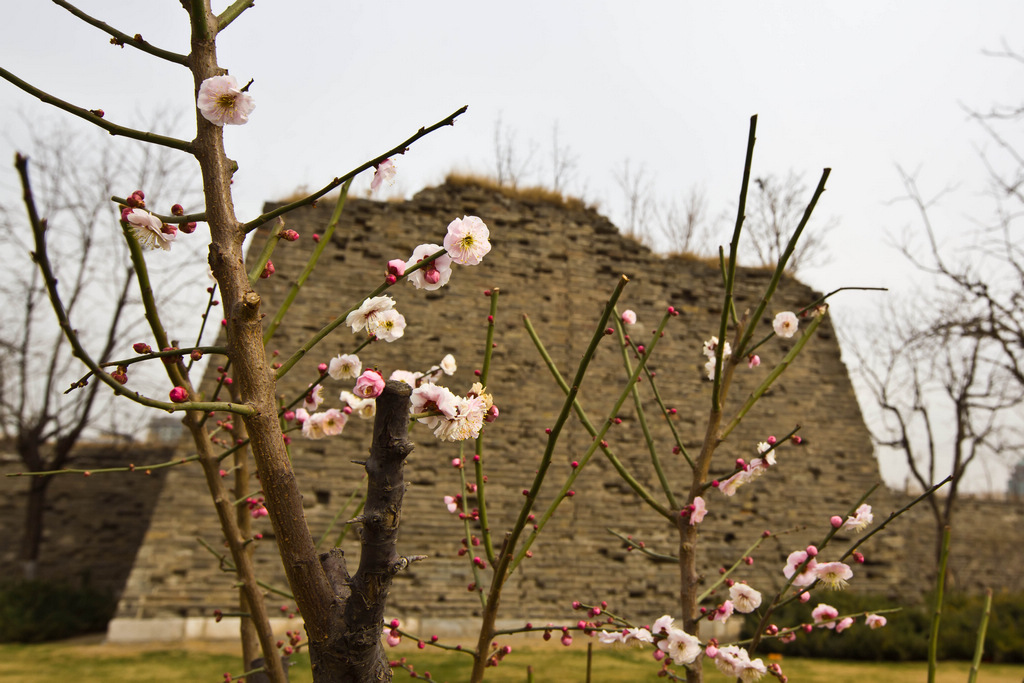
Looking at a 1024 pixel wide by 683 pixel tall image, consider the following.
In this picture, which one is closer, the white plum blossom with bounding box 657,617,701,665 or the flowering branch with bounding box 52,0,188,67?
the flowering branch with bounding box 52,0,188,67

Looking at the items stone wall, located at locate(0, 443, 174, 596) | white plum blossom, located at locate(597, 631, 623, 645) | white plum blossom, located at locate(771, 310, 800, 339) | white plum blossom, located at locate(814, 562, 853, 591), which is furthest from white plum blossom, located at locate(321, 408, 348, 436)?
stone wall, located at locate(0, 443, 174, 596)

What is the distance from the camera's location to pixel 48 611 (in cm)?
843

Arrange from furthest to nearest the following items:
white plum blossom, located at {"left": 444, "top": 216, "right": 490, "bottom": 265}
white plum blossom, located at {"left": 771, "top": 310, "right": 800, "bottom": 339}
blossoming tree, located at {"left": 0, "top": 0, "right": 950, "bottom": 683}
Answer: white plum blossom, located at {"left": 771, "top": 310, "right": 800, "bottom": 339} < white plum blossom, located at {"left": 444, "top": 216, "right": 490, "bottom": 265} < blossoming tree, located at {"left": 0, "top": 0, "right": 950, "bottom": 683}

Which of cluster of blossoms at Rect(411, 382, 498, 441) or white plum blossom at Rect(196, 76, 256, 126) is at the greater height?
white plum blossom at Rect(196, 76, 256, 126)

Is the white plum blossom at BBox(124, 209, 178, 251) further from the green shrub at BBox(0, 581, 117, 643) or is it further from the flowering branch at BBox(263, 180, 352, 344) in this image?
the green shrub at BBox(0, 581, 117, 643)

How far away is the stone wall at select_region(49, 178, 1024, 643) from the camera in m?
7.66

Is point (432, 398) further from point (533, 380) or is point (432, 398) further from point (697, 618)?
point (533, 380)

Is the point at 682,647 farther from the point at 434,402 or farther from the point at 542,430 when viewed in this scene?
the point at 542,430

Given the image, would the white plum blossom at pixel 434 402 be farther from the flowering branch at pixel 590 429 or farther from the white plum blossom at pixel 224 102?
the white plum blossom at pixel 224 102

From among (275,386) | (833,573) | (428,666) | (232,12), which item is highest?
(232,12)

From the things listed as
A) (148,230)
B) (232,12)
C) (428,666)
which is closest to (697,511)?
(148,230)

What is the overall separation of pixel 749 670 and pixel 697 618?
8.4 inches

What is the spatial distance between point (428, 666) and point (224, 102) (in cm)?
616

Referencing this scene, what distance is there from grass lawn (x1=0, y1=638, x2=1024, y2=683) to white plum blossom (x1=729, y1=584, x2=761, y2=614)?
3753mm
